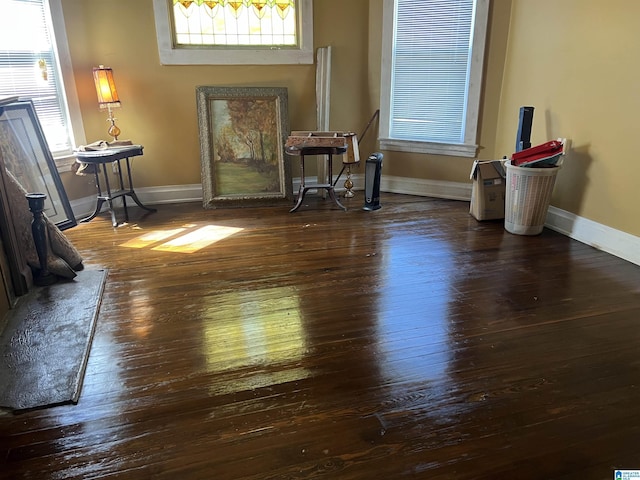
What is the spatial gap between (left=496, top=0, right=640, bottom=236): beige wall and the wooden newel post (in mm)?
3870

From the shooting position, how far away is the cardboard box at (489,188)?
4.09 metres

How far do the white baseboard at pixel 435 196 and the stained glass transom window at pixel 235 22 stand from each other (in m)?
1.46

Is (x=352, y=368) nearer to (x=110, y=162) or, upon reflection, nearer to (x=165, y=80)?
(x=110, y=162)

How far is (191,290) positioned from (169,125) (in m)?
2.44

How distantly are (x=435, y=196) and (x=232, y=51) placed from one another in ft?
8.45

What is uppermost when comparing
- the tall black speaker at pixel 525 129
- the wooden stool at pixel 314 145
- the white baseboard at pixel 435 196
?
the tall black speaker at pixel 525 129

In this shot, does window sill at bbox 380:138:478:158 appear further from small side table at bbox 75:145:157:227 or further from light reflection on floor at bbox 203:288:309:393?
light reflection on floor at bbox 203:288:309:393

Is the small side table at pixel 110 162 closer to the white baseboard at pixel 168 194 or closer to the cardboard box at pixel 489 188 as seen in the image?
the white baseboard at pixel 168 194

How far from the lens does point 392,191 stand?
524 cm

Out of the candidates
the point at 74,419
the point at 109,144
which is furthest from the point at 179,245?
the point at 74,419

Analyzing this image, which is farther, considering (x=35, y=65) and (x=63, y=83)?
(x=63, y=83)

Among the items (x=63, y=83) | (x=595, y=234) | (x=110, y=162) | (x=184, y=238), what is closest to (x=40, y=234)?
(x=184, y=238)

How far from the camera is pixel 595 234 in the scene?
141 inches

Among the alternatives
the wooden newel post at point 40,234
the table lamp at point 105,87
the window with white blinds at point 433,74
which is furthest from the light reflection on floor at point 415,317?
the table lamp at point 105,87
